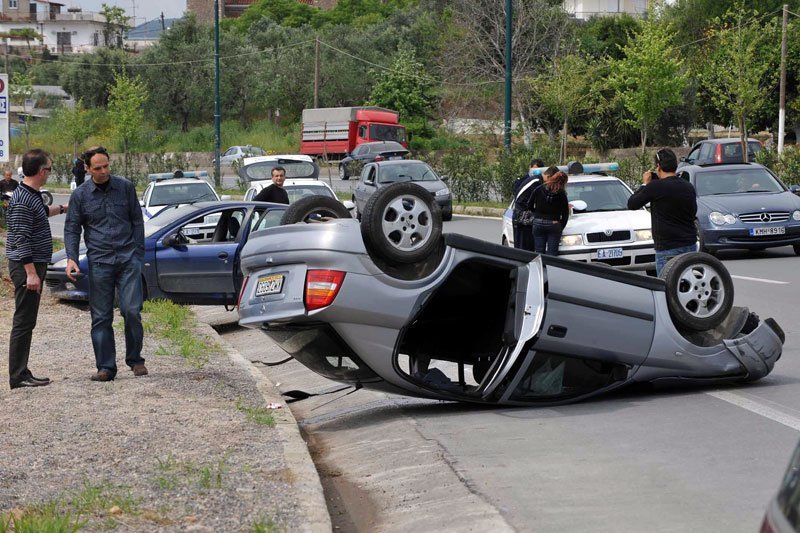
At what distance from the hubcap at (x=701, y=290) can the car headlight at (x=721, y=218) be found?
11094mm

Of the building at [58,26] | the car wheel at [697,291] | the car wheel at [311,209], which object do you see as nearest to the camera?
the car wheel at [697,291]

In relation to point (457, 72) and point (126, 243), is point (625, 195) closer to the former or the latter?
point (126, 243)

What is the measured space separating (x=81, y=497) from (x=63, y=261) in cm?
1096

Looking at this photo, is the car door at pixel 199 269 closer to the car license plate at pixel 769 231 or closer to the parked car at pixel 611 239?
the parked car at pixel 611 239

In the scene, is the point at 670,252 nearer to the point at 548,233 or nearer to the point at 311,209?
the point at 311,209

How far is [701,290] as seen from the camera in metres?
9.23

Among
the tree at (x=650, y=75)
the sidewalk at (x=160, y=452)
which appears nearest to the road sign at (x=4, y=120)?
the sidewalk at (x=160, y=452)

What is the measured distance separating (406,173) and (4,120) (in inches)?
582

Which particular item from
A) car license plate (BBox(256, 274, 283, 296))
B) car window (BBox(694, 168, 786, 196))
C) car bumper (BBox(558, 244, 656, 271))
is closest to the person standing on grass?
car license plate (BBox(256, 274, 283, 296))

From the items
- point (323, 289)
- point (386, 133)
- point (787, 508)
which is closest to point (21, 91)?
point (386, 133)

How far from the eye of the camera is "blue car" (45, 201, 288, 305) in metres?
14.9

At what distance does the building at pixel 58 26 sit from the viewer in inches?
5955

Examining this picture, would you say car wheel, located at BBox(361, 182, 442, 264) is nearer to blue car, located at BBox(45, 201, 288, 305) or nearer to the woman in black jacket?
blue car, located at BBox(45, 201, 288, 305)

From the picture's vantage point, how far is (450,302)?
30.5 feet
